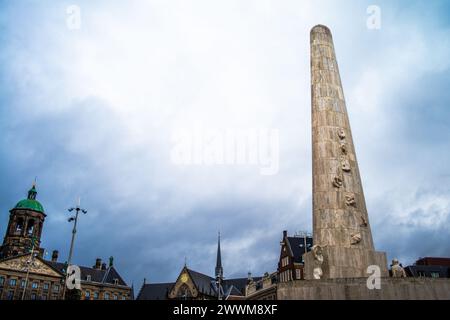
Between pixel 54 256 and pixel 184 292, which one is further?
pixel 54 256

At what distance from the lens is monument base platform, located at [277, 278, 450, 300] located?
890 centimetres

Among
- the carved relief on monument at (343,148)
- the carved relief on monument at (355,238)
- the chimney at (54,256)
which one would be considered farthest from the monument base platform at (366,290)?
the chimney at (54,256)

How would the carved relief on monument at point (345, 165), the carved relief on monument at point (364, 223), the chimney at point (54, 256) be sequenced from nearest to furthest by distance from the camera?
1. the carved relief on monument at point (364, 223)
2. the carved relief on monument at point (345, 165)
3. the chimney at point (54, 256)

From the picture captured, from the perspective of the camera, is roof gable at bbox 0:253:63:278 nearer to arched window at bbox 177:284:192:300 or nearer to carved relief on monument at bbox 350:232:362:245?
arched window at bbox 177:284:192:300

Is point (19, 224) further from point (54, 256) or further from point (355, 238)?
point (355, 238)

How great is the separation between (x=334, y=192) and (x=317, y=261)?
2577mm

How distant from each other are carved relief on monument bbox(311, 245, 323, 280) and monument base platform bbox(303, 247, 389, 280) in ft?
0.25

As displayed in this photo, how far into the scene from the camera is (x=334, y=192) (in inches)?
491

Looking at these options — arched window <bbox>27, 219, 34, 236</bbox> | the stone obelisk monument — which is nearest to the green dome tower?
arched window <bbox>27, 219, 34, 236</bbox>

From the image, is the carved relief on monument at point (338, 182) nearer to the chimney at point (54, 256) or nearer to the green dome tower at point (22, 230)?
the green dome tower at point (22, 230)

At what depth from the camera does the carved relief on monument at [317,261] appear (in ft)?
35.9

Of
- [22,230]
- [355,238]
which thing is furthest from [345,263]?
Result: [22,230]
